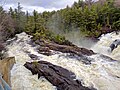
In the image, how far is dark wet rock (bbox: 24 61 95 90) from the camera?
37.6ft

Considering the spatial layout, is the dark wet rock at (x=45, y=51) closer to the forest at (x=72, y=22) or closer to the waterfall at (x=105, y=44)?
the waterfall at (x=105, y=44)

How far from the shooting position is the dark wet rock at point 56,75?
37.6ft

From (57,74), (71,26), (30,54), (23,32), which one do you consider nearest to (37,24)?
(23,32)

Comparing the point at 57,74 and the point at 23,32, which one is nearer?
the point at 57,74

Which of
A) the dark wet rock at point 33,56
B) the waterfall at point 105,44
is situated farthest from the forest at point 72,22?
the dark wet rock at point 33,56

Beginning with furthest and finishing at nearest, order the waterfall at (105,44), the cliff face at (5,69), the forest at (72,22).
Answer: the forest at (72,22), the waterfall at (105,44), the cliff face at (5,69)

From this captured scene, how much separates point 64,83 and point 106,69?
360cm

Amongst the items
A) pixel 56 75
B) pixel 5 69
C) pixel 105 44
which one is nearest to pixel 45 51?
pixel 56 75

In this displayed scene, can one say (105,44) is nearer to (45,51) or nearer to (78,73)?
(45,51)

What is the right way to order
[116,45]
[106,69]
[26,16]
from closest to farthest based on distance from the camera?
1. [106,69]
2. [116,45]
3. [26,16]

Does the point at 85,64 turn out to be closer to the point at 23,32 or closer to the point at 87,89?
the point at 87,89

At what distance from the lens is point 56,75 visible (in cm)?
1223

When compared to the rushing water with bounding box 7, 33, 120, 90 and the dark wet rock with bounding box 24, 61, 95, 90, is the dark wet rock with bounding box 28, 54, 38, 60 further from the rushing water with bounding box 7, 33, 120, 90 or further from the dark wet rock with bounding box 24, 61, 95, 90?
the dark wet rock with bounding box 24, 61, 95, 90

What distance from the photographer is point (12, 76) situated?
469 inches
